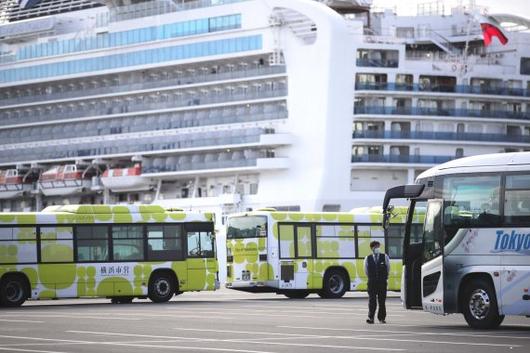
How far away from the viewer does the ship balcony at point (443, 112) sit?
72.7 metres

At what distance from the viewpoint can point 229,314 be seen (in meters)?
30.3

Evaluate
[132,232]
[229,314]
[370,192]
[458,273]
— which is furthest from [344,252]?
[370,192]

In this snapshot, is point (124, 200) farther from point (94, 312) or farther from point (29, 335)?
point (29, 335)

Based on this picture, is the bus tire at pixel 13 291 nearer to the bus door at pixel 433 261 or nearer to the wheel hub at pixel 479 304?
the bus door at pixel 433 261

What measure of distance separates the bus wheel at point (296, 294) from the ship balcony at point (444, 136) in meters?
30.0

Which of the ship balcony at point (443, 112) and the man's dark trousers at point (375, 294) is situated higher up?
the ship balcony at point (443, 112)

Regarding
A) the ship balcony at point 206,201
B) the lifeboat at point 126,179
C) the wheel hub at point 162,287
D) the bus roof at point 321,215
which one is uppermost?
the lifeboat at point 126,179

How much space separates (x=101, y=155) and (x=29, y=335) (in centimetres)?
5975

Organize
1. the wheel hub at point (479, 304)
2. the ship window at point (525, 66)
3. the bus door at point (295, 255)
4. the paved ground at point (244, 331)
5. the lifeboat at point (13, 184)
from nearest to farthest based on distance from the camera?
the paved ground at point (244, 331), the wheel hub at point (479, 304), the bus door at point (295, 255), the ship window at point (525, 66), the lifeboat at point (13, 184)

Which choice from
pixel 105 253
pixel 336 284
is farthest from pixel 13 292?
pixel 336 284

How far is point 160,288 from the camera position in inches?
1526

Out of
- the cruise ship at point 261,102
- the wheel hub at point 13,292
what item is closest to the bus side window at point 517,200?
the wheel hub at point 13,292

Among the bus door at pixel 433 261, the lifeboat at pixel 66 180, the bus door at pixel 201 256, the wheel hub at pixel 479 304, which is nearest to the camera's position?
the wheel hub at pixel 479 304

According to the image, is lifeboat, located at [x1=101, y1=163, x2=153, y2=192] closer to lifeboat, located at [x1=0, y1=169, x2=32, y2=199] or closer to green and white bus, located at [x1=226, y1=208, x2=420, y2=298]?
lifeboat, located at [x1=0, y1=169, x2=32, y2=199]
